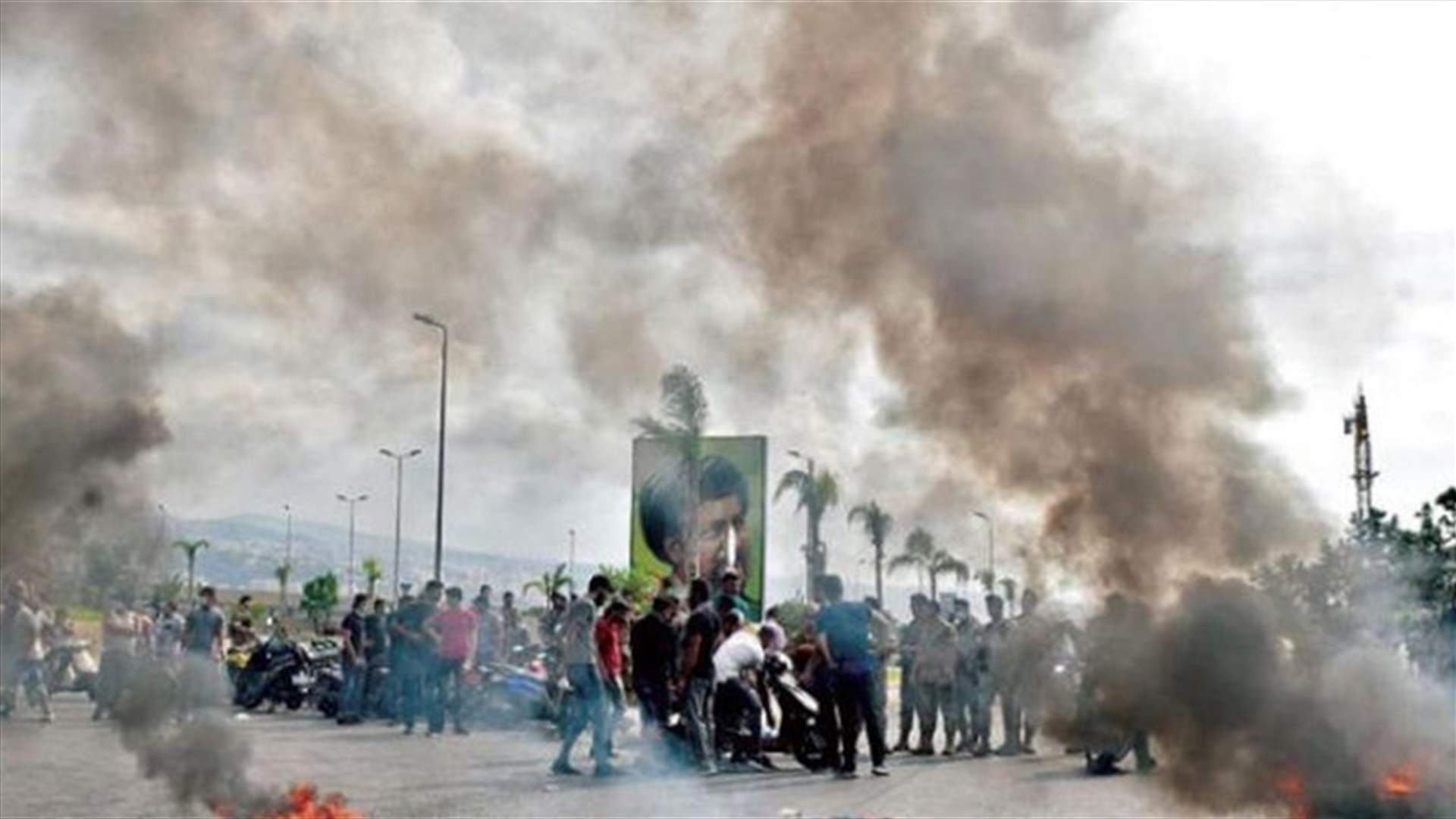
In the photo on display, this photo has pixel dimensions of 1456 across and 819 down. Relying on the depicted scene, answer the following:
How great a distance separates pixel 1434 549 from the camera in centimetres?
1769

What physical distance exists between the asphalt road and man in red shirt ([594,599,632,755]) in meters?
0.86

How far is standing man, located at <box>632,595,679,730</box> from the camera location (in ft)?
53.3

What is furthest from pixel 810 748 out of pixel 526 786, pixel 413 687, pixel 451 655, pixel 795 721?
pixel 413 687

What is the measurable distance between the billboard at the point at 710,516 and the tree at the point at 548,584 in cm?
144

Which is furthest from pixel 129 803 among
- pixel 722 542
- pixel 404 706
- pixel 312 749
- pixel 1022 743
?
pixel 722 542

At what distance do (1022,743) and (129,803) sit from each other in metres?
9.92

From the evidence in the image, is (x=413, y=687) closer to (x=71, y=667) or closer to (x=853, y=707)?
(x=71, y=667)

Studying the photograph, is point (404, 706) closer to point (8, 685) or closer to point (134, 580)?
point (8, 685)

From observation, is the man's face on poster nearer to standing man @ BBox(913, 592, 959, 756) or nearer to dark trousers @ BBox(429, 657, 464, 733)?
dark trousers @ BBox(429, 657, 464, 733)

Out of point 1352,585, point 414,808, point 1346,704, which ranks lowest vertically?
point 414,808

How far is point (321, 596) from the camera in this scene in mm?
64188

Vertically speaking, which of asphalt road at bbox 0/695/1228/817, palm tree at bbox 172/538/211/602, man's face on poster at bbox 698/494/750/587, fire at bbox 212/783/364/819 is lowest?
asphalt road at bbox 0/695/1228/817

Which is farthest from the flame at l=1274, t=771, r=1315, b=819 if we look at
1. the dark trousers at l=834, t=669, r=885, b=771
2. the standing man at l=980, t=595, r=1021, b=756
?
the standing man at l=980, t=595, r=1021, b=756

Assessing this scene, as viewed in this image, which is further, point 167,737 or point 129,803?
point 129,803
